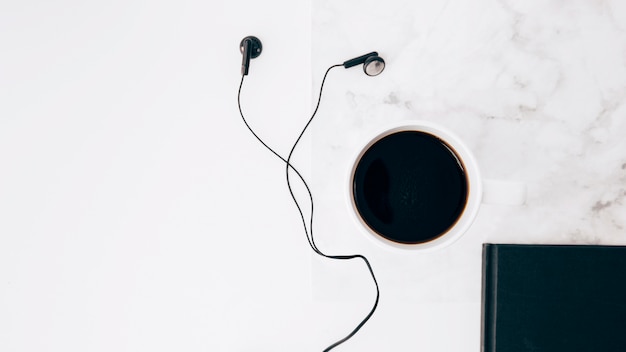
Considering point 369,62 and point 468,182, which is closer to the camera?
point 468,182

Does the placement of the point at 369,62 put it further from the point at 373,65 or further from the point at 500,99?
the point at 500,99

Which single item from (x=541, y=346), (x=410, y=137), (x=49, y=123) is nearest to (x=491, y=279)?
(x=541, y=346)

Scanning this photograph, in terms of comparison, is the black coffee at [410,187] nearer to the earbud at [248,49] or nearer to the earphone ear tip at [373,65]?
the earphone ear tip at [373,65]

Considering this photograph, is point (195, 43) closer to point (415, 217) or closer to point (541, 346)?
point (415, 217)

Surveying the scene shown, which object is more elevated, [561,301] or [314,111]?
[314,111]

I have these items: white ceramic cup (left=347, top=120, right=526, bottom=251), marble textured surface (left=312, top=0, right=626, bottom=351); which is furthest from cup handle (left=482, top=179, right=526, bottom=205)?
marble textured surface (left=312, top=0, right=626, bottom=351)

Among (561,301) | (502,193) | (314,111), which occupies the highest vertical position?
(314,111)

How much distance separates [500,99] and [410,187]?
0.21 meters

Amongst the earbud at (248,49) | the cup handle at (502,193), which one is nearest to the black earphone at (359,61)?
the earbud at (248,49)

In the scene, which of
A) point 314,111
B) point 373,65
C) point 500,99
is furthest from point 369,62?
point 500,99

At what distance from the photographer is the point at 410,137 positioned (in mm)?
518

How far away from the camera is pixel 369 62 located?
584 millimetres

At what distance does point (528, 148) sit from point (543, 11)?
211 millimetres

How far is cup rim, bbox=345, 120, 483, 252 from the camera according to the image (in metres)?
0.45
